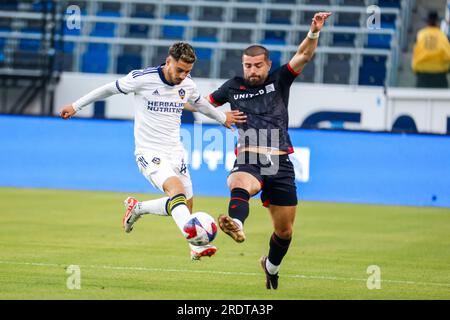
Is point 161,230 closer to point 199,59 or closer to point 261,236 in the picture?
point 261,236

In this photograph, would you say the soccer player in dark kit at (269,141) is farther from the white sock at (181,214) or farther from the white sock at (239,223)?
the white sock at (181,214)

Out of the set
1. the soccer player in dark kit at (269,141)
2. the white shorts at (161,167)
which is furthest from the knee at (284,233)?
the white shorts at (161,167)

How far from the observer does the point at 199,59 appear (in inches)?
1042

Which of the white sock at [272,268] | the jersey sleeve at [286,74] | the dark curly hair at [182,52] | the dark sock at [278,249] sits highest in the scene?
the dark curly hair at [182,52]

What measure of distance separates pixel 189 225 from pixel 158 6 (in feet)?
64.2

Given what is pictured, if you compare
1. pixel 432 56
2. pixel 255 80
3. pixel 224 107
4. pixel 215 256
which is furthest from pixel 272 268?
pixel 432 56

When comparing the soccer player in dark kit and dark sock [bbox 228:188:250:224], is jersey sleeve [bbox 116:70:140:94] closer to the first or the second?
the soccer player in dark kit

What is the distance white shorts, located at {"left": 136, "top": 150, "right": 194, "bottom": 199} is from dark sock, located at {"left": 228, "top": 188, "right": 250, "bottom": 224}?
3.66 ft

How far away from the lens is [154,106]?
10555mm

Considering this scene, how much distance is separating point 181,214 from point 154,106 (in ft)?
4.41

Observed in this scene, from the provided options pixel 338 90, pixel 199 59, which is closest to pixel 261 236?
pixel 338 90

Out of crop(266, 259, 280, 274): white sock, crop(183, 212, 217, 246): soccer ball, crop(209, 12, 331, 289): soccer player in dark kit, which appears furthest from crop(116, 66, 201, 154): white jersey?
crop(266, 259, 280, 274): white sock

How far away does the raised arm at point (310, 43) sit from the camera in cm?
964

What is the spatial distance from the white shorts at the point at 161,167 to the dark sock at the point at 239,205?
1114mm
